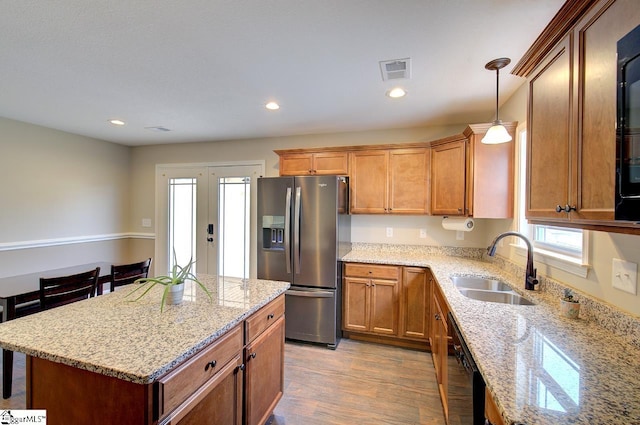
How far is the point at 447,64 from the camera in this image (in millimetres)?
1984

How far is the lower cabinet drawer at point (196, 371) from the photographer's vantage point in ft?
3.34

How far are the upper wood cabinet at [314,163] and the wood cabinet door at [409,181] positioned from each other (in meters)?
0.57

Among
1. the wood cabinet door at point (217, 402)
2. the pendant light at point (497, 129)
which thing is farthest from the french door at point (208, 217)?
the pendant light at point (497, 129)

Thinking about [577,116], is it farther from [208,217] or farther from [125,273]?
[208,217]

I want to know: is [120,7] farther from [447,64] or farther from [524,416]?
[524,416]

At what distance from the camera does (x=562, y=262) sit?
174cm

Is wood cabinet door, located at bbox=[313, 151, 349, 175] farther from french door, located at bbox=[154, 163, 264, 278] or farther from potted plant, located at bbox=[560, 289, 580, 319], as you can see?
potted plant, located at bbox=[560, 289, 580, 319]

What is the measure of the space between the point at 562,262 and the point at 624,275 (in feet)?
1.61

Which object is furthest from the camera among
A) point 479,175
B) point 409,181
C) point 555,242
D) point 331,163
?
point 331,163

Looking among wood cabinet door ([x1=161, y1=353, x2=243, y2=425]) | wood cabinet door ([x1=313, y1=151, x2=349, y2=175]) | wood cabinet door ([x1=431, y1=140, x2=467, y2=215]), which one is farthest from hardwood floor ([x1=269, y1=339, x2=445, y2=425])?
wood cabinet door ([x1=313, y1=151, x2=349, y2=175])

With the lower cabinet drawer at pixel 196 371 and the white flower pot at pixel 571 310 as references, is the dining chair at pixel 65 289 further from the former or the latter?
the white flower pot at pixel 571 310

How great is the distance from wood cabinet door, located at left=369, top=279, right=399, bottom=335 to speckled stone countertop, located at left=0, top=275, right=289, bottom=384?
1577mm

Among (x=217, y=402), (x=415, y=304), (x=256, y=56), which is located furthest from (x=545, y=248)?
(x=256, y=56)

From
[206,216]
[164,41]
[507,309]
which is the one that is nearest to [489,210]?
[507,309]
